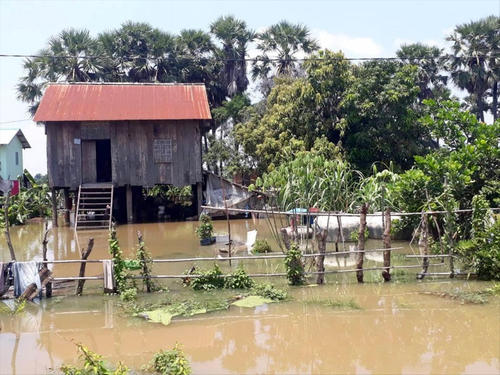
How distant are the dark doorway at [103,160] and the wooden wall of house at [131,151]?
4234 millimetres

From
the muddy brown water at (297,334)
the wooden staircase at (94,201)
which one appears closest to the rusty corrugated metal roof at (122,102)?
the wooden staircase at (94,201)

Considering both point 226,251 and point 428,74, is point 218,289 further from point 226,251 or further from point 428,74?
point 428,74

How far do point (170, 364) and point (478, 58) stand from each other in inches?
1141

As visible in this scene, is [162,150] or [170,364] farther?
[162,150]

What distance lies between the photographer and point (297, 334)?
7.48 m

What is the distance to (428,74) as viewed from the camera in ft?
101

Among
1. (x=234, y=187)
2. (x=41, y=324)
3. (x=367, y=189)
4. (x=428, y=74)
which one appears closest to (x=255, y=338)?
(x=41, y=324)

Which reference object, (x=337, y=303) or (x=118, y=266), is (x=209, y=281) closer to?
(x=118, y=266)

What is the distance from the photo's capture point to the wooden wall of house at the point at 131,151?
21.3m

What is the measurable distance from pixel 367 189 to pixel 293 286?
718 centimetres

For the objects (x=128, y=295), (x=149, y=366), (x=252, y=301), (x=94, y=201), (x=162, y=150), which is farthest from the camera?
(x=94, y=201)

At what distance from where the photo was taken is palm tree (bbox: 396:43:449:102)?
29.8 m

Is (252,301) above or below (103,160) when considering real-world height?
below

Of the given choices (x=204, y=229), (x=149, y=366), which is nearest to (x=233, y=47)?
(x=204, y=229)
